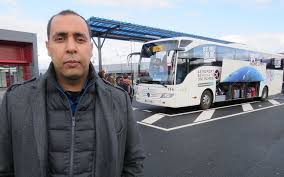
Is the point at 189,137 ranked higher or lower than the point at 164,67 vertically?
lower

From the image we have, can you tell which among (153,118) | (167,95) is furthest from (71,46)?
(167,95)

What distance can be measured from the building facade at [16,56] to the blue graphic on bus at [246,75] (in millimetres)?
14798

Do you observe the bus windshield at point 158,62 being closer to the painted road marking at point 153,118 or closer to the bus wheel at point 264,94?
the painted road marking at point 153,118

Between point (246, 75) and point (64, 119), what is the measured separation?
14.1 metres

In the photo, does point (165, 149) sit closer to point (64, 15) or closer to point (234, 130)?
point (234, 130)

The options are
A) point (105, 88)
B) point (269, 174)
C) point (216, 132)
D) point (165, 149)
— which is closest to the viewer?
point (105, 88)

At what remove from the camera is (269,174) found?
4234mm

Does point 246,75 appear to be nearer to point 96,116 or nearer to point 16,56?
point 96,116

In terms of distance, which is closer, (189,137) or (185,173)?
(185,173)

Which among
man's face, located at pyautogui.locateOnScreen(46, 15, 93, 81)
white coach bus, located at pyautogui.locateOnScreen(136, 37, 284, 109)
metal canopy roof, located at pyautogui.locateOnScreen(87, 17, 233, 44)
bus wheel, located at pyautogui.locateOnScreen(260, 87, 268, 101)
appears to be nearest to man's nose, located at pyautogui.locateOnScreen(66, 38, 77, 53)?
man's face, located at pyautogui.locateOnScreen(46, 15, 93, 81)

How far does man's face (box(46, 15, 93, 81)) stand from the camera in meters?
1.52

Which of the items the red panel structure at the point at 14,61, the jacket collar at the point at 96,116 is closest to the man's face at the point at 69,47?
the jacket collar at the point at 96,116

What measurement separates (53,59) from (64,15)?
0.29m

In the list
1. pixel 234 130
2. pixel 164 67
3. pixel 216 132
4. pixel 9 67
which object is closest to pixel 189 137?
pixel 216 132
